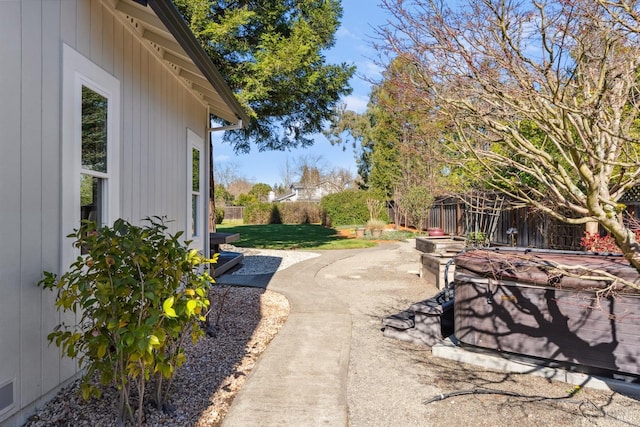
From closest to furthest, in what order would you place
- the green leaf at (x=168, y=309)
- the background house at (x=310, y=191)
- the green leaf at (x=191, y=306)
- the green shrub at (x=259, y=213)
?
the green leaf at (x=168, y=309) < the green leaf at (x=191, y=306) < the green shrub at (x=259, y=213) < the background house at (x=310, y=191)

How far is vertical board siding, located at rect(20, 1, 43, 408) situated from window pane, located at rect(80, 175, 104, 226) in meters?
0.58

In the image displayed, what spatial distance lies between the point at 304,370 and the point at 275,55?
994 centimetres

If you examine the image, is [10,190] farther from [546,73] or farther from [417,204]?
[417,204]

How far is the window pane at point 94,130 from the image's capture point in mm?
3289

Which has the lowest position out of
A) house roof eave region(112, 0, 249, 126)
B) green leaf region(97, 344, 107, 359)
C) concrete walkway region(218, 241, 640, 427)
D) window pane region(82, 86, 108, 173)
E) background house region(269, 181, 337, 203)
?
concrete walkway region(218, 241, 640, 427)

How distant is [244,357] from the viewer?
13.1 feet

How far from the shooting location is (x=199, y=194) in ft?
23.7

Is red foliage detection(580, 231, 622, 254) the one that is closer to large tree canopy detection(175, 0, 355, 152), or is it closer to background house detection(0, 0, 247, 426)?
background house detection(0, 0, 247, 426)

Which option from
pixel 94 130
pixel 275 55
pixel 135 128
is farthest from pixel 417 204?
pixel 94 130

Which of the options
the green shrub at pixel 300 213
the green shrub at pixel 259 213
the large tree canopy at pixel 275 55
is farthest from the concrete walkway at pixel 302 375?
the green shrub at pixel 259 213

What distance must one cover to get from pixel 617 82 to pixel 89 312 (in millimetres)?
3818

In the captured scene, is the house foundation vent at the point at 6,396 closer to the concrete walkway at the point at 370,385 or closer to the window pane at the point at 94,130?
the concrete walkway at the point at 370,385

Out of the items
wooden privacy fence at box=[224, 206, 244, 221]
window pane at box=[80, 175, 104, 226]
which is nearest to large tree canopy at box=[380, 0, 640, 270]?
window pane at box=[80, 175, 104, 226]

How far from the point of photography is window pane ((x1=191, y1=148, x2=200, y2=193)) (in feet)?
22.2
